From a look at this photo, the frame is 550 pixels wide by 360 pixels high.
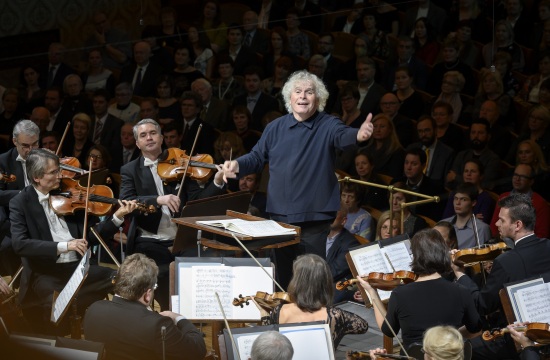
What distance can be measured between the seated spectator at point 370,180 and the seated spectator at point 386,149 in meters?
0.25

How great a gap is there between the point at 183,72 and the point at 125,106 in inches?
30.9

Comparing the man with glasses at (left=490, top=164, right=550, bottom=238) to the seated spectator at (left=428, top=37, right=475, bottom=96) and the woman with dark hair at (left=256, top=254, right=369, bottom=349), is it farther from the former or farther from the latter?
the woman with dark hair at (left=256, top=254, right=369, bottom=349)

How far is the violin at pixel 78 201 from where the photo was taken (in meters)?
4.08

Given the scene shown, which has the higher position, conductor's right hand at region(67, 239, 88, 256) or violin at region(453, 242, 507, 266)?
conductor's right hand at region(67, 239, 88, 256)

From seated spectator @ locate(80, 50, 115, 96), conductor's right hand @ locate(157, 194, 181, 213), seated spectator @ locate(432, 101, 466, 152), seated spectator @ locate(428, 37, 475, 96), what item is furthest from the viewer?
seated spectator @ locate(80, 50, 115, 96)

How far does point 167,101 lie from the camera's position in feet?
24.0

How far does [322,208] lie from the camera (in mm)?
3777

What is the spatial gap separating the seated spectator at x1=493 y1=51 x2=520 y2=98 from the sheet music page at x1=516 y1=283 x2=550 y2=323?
393 centimetres

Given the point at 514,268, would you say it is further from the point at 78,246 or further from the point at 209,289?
the point at 78,246

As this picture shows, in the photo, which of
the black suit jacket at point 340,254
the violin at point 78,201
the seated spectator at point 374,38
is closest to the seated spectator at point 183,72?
the seated spectator at point 374,38

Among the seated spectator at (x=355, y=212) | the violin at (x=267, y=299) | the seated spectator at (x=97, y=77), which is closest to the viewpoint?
the violin at (x=267, y=299)

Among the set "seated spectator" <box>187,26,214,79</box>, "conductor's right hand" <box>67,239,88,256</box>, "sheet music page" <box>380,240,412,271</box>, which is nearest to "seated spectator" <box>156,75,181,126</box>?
"seated spectator" <box>187,26,214,79</box>

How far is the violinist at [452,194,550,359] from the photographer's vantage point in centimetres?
334

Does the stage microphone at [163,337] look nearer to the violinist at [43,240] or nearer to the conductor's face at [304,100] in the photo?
the violinist at [43,240]
